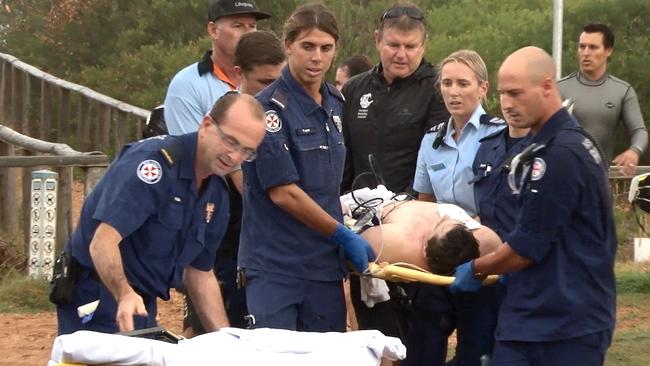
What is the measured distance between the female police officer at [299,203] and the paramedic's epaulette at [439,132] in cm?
59

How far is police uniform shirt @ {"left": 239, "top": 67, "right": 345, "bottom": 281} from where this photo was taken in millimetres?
5336

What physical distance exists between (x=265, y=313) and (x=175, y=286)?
0.51m

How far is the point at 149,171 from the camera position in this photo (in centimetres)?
457

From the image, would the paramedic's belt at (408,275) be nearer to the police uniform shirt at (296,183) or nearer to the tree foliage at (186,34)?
the police uniform shirt at (296,183)

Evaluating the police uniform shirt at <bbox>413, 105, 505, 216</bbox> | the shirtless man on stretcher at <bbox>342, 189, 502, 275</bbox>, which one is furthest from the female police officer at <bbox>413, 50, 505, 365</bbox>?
the shirtless man on stretcher at <bbox>342, 189, 502, 275</bbox>

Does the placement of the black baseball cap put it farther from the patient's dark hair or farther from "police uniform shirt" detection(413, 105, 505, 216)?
the patient's dark hair

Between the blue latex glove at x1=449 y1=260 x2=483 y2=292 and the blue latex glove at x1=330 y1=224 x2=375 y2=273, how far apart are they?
0.37m

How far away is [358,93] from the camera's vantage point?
251 inches

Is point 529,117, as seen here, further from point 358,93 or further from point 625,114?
point 625,114

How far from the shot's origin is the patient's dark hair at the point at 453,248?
5375mm

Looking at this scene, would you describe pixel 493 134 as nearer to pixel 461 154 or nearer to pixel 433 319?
pixel 461 154

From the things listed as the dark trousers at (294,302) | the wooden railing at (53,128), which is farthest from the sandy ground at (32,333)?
the dark trousers at (294,302)

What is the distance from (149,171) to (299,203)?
33.5 inches

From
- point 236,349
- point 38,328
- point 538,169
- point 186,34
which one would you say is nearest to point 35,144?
point 38,328
